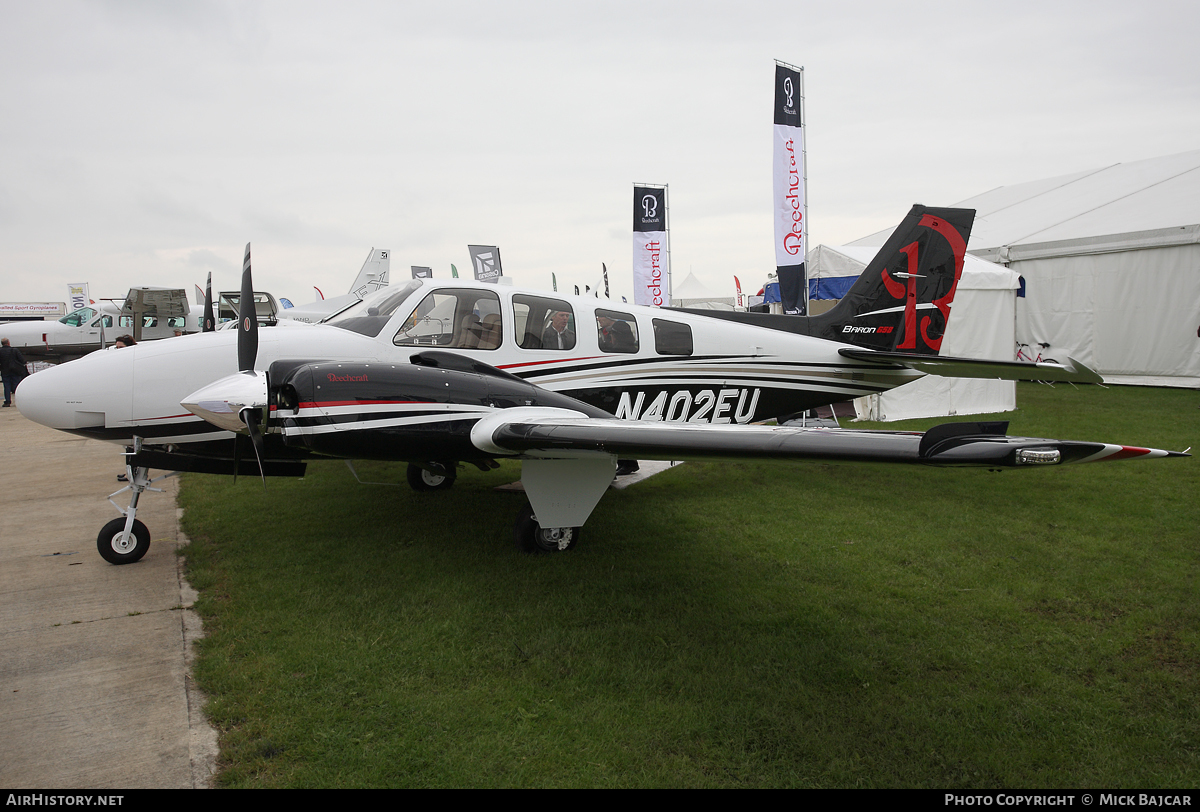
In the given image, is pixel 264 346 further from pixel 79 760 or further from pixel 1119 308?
pixel 1119 308

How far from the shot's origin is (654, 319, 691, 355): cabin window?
7340 millimetres

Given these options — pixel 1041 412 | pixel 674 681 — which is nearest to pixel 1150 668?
pixel 674 681

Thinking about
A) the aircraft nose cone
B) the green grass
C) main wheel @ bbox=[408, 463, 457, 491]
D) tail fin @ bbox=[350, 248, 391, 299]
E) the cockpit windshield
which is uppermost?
tail fin @ bbox=[350, 248, 391, 299]

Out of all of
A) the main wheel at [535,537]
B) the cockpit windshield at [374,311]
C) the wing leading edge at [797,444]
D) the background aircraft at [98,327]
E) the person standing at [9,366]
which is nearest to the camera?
the wing leading edge at [797,444]

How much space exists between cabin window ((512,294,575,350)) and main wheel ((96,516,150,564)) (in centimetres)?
387

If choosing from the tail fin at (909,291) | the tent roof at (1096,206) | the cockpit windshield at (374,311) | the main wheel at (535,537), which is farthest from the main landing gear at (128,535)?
the tent roof at (1096,206)

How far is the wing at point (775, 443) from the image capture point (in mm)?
2891

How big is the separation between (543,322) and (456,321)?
2.89 feet

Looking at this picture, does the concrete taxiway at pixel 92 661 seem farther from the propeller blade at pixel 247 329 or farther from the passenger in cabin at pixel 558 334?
the passenger in cabin at pixel 558 334

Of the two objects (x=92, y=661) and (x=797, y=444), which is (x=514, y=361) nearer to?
(x=797, y=444)

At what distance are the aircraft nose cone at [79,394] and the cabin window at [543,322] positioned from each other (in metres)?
3.34

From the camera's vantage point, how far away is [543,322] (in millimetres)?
6809

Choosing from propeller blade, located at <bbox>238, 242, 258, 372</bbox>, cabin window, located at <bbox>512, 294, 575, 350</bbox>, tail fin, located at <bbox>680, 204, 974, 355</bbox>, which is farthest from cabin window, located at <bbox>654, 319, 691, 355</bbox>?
propeller blade, located at <bbox>238, 242, 258, 372</bbox>

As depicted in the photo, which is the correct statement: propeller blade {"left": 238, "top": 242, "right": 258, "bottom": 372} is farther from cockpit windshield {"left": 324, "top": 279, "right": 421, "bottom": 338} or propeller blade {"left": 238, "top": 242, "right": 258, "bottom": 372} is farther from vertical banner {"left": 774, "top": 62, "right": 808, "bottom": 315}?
vertical banner {"left": 774, "top": 62, "right": 808, "bottom": 315}
